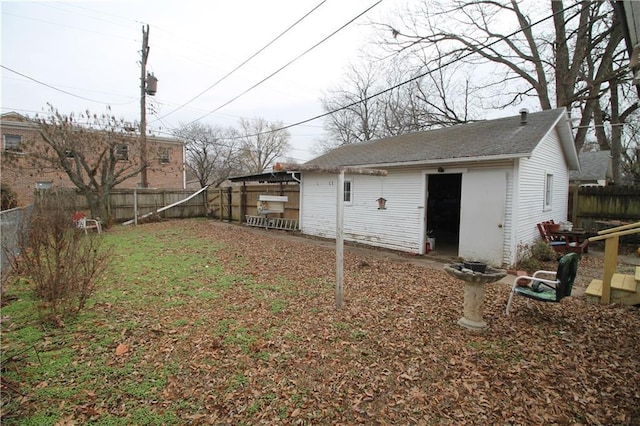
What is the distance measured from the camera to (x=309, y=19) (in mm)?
8211

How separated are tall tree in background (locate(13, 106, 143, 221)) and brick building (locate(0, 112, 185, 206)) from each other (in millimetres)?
245

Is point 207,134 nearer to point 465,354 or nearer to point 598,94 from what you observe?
point 598,94

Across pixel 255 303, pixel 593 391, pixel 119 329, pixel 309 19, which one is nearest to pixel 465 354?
pixel 593 391

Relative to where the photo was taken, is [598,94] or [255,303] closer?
[255,303]

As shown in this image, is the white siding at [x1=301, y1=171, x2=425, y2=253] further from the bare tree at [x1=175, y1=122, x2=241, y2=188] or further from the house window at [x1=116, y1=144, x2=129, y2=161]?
the bare tree at [x1=175, y1=122, x2=241, y2=188]

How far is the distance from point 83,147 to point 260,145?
85.5 feet

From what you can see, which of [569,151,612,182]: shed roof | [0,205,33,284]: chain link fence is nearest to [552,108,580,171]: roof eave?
[569,151,612,182]: shed roof

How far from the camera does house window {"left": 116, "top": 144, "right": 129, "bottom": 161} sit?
1323 cm

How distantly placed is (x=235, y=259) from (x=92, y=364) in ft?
15.2

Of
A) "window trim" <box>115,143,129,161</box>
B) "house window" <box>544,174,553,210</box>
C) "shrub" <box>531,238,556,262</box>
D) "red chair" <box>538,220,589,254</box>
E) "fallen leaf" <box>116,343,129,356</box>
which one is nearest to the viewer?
"fallen leaf" <box>116,343,129,356</box>

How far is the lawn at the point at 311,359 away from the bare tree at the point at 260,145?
3210cm

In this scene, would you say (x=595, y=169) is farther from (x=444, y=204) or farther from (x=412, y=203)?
(x=412, y=203)

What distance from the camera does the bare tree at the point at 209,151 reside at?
29.0 meters

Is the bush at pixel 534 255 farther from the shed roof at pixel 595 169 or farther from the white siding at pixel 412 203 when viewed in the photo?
the shed roof at pixel 595 169
